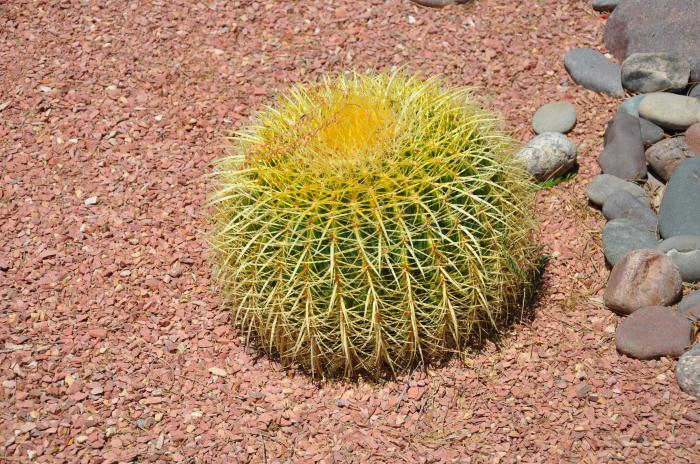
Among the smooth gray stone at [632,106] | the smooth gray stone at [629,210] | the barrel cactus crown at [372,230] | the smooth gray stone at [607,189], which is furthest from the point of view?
the smooth gray stone at [632,106]

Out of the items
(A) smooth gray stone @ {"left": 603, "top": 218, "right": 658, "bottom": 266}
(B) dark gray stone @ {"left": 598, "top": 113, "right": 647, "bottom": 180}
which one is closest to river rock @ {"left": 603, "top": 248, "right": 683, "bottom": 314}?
(A) smooth gray stone @ {"left": 603, "top": 218, "right": 658, "bottom": 266}

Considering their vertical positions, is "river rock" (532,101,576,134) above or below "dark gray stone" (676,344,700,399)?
above

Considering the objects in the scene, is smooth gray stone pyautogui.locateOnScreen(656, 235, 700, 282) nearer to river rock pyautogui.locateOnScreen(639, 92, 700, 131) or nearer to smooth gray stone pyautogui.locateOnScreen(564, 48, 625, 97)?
river rock pyautogui.locateOnScreen(639, 92, 700, 131)

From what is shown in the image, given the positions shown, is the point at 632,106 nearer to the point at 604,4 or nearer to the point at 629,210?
the point at 629,210

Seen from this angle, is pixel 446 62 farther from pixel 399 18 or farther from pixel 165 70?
pixel 165 70

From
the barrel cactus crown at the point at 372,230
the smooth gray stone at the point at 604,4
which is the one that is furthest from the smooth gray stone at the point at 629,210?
the smooth gray stone at the point at 604,4

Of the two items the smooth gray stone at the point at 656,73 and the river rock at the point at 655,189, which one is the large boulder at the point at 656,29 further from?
the river rock at the point at 655,189

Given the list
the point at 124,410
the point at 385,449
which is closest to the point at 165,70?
the point at 124,410
